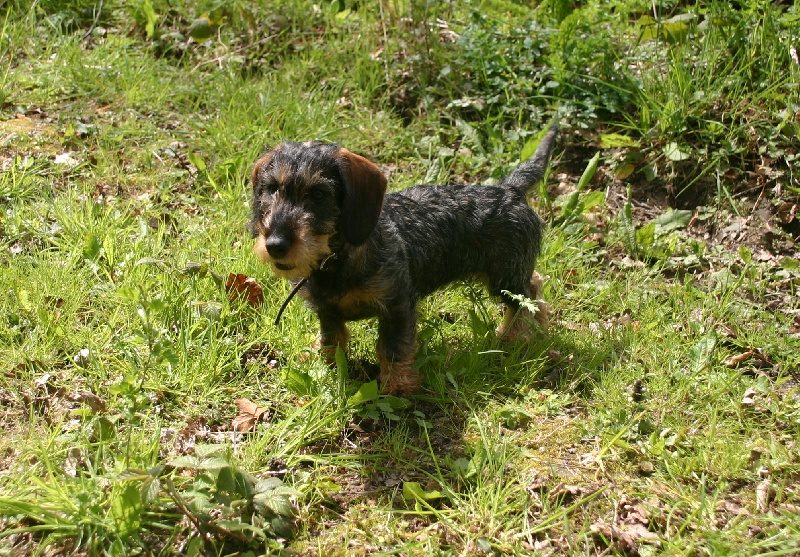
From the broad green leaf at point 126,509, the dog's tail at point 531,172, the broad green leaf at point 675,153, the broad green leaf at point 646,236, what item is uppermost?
the dog's tail at point 531,172

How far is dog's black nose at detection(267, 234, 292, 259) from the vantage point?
9.82 feet

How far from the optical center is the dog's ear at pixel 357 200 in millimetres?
3297

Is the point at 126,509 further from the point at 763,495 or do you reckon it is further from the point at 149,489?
the point at 763,495

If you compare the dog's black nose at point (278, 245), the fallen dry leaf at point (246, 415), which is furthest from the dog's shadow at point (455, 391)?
the dog's black nose at point (278, 245)

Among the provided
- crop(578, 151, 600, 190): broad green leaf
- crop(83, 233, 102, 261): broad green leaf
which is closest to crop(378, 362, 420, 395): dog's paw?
crop(83, 233, 102, 261): broad green leaf

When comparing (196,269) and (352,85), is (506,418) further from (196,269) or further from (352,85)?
(352,85)

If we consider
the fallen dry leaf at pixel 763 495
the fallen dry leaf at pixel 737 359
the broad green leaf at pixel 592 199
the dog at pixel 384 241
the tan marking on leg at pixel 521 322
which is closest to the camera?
the fallen dry leaf at pixel 763 495

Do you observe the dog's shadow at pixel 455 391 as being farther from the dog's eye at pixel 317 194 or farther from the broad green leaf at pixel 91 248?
the broad green leaf at pixel 91 248

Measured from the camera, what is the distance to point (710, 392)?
3.61 m

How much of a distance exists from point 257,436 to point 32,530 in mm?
978

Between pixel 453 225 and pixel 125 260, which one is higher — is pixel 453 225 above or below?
above

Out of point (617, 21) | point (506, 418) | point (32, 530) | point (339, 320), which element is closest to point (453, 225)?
point (339, 320)

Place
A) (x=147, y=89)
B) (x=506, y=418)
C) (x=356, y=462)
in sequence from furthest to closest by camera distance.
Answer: (x=147, y=89)
(x=506, y=418)
(x=356, y=462)

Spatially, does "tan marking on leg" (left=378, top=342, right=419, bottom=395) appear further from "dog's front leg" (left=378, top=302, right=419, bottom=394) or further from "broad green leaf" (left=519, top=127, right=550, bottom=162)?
"broad green leaf" (left=519, top=127, right=550, bottom=162)
